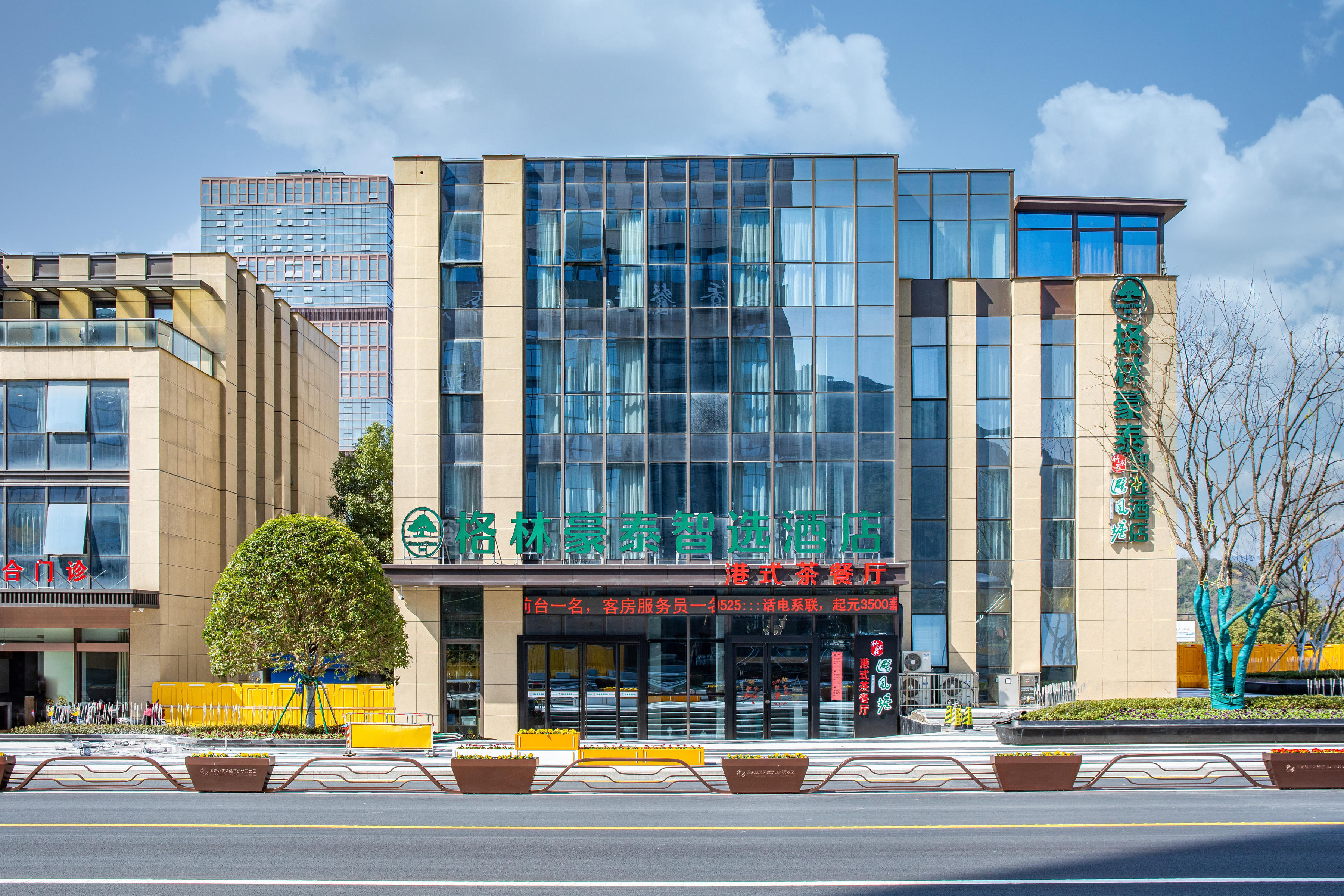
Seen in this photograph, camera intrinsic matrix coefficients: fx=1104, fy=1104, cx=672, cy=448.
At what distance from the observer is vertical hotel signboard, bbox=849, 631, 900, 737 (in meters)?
34.1

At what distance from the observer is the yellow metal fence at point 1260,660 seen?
56.0m

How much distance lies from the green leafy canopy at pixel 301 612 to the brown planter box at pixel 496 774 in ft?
35.4

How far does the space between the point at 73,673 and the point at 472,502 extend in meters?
16.3

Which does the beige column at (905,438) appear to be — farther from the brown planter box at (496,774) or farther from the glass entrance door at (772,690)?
the brown planter box at (496,774)

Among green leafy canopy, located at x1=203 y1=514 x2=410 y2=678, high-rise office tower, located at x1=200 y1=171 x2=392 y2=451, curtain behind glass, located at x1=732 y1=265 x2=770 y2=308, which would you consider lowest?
green leafy canopy, located at x1=203 y1=514 x2=410 y2=678

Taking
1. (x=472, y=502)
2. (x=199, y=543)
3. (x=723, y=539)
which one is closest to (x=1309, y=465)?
(x=723, y=539)

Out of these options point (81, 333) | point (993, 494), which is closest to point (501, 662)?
Result: point (993, 494)

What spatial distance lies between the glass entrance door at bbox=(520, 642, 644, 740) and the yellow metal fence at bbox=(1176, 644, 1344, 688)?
1227 inches

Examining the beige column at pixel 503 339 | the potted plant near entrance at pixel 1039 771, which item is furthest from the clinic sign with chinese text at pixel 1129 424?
the beige column at pixel 503 339

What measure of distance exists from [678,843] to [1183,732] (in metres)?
17.8

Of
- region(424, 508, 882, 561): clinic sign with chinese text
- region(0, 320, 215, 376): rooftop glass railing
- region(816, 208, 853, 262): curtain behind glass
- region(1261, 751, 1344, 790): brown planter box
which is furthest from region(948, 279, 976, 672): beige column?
region(0, 320, 215, 376): rooftop glass railing

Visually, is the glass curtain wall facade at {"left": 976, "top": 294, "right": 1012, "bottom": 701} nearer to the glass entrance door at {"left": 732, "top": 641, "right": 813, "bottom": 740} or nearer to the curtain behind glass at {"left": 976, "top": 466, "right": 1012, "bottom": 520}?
the curtain behind glass at {"left": 976, "top": 466, "right": 1012, "bottom": 520}

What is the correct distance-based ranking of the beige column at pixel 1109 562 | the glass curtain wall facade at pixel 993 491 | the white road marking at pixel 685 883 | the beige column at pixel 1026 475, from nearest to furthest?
the white road marking at pixel 685 883
the beige column at pixel 1109 562
the beige column at pixel 1026 475
the glass curtain wall facade at pixel 993 491

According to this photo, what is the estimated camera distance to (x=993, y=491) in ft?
126
